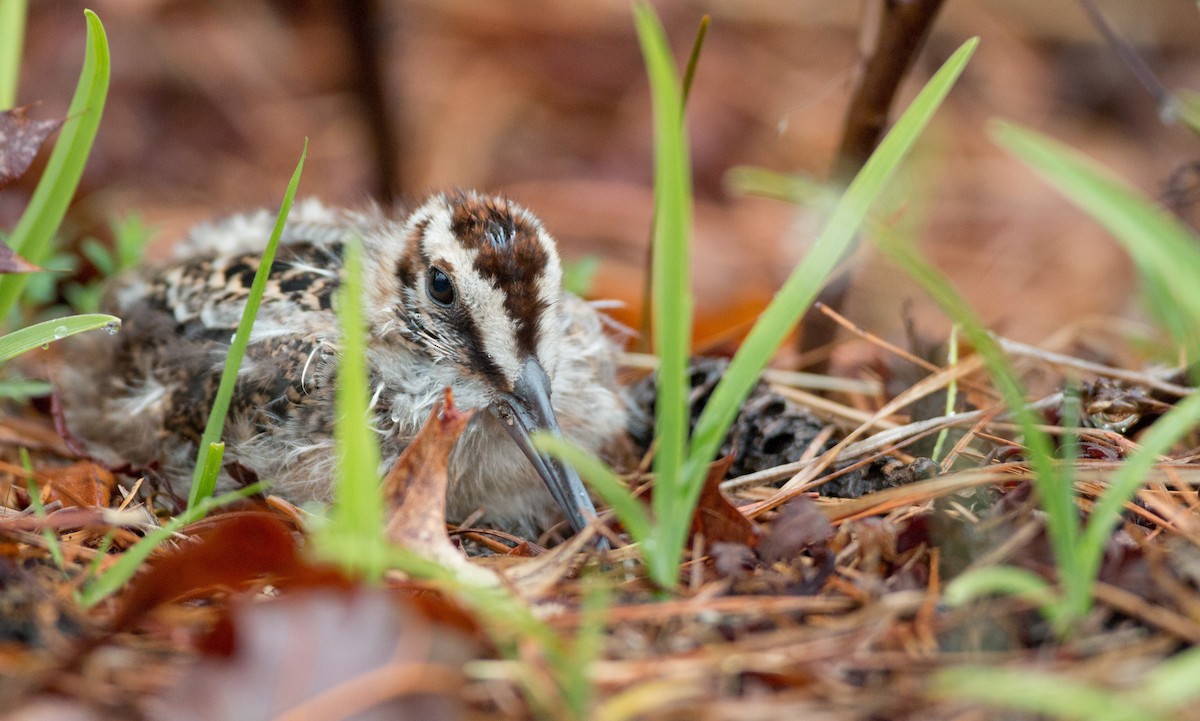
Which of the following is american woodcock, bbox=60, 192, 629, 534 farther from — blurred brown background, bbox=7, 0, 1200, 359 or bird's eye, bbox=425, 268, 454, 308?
blurred brown background, bbox=7, 0, 1200, 359

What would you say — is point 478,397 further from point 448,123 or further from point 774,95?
point 774,95

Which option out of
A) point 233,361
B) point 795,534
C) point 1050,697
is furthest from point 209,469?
point 1050,697

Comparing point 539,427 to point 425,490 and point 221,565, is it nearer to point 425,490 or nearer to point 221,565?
point 425,490

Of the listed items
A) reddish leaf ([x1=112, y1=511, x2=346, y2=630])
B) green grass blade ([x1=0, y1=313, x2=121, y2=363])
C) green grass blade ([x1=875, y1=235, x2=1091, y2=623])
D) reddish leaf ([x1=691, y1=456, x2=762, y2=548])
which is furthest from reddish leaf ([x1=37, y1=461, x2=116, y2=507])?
green grass blade ([x1=875, y1=235, x2=1091, y2=623])

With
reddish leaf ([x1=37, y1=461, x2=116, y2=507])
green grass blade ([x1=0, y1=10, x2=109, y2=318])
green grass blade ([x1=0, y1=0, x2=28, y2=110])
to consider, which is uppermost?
green grass blade ([x1=0, y1=0, x2=28, y2=110])

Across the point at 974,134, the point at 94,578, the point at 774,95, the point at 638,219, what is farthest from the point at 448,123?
the point at 94,578

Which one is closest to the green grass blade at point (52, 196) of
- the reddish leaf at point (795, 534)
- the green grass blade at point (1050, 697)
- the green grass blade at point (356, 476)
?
the green grass blade at point (356, 476)

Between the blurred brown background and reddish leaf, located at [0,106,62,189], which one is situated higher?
the blurred brown background
